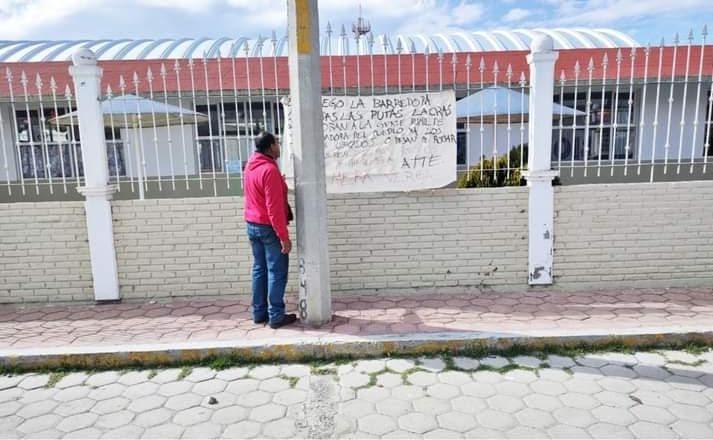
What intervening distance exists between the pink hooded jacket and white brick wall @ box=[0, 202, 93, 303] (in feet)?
6.64

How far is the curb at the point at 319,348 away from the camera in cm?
379

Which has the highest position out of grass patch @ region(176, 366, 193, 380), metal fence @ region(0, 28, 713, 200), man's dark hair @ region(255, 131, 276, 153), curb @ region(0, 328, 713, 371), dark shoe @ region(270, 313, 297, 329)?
metal fence @ region(0, 28, 713, 200)

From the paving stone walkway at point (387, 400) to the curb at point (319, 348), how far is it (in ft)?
0.37

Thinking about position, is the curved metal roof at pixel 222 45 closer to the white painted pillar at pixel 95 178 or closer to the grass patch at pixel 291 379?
the white painted pillar at pixel 95 178

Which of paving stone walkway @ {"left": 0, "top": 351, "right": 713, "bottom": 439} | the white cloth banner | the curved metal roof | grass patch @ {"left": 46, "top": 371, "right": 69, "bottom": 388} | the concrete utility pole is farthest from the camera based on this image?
the curved metal roof

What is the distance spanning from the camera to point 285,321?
14.1 feet

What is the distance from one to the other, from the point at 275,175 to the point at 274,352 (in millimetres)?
1397

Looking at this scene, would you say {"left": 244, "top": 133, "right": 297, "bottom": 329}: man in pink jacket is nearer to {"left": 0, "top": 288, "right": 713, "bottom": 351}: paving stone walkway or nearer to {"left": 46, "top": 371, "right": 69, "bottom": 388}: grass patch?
{"left": 0, "top": 288, "right": 713, "bottom": 351}: paving stone walkway

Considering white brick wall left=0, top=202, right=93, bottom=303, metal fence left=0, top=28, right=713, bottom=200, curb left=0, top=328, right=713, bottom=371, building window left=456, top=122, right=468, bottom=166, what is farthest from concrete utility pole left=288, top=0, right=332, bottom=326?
building window left=456, top=122, right=468, bottom=166

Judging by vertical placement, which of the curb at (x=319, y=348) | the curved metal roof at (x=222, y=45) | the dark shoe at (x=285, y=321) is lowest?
the curb at (x=319, y=348)

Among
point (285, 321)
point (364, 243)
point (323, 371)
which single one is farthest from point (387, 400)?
point (364, 243)

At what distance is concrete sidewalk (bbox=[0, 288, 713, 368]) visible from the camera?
3830 mm

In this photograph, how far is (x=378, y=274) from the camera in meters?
5.11

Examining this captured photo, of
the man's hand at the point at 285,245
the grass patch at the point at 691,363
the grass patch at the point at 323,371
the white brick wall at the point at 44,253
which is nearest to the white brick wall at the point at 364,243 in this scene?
the white brick wall at the point at 44,253
